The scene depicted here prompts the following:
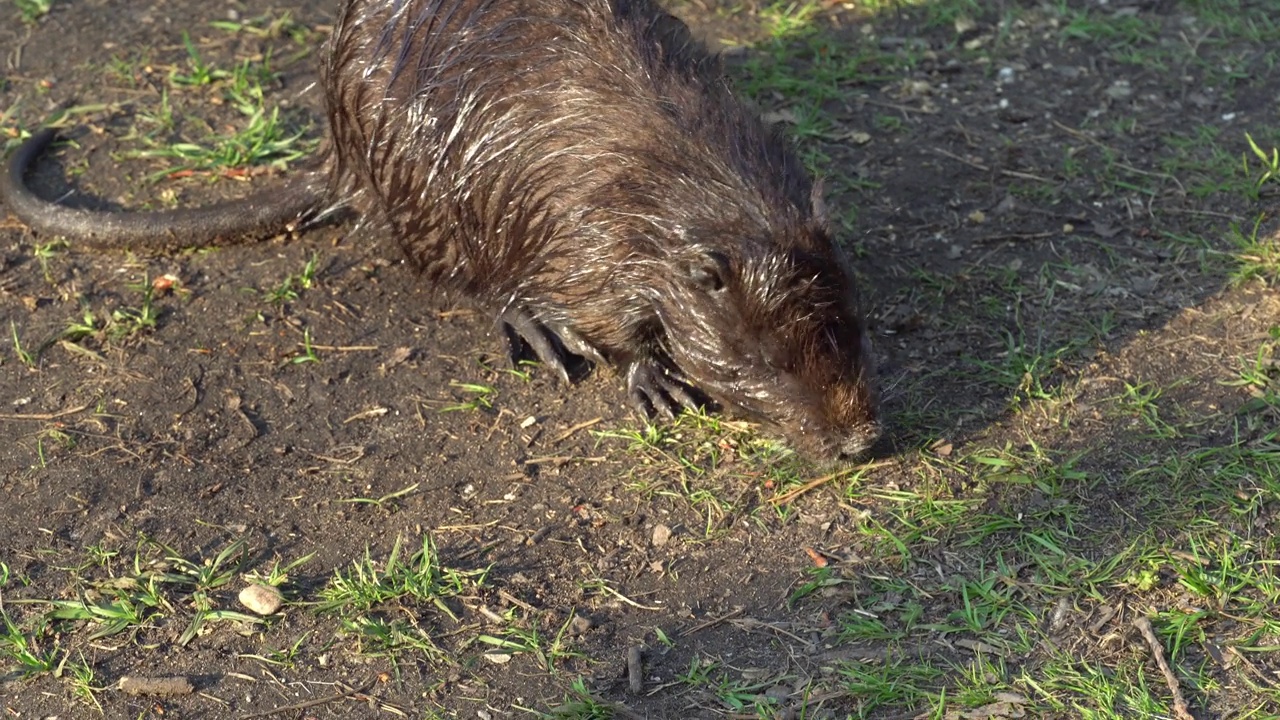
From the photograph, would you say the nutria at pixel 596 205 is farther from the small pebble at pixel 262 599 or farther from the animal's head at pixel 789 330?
the small pebble at pixel 262 599

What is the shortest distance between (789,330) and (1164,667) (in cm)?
106

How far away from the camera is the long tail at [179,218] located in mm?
4215

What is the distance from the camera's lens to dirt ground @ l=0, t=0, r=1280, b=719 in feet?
9.78

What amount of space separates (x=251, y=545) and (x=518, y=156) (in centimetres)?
118

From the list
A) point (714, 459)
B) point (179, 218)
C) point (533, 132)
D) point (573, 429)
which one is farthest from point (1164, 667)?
point (179, 218)

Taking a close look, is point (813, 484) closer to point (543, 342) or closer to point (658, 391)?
point (658, 391)

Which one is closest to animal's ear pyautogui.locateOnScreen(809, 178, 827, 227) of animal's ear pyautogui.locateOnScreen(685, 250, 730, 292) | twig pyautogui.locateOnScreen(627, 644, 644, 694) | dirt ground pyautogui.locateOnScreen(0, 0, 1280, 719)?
animal's ear pyautogui.locateOnScreen(685, 250, 730, 292)

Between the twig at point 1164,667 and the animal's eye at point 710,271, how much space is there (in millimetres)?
1151

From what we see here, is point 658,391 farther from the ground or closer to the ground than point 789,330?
closer to the ground

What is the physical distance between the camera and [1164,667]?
2.86 metres

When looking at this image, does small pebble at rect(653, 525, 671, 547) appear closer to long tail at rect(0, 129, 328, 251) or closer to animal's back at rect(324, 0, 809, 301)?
animal's back at rect(324, 0, 809, 301)

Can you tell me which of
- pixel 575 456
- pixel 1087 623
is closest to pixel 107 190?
pixel 575 456

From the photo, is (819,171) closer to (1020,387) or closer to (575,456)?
(1020,387)

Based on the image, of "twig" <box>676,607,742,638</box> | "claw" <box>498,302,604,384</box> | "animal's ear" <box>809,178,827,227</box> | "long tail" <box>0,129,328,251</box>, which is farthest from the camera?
"long tail" <box>0,129,328,251</box>
